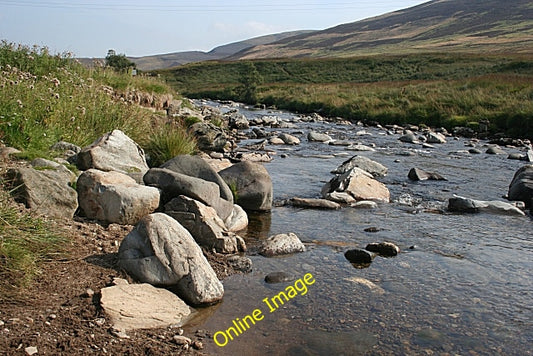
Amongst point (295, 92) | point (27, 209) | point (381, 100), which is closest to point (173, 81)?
point (295, 92)

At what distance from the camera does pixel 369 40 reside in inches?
6609

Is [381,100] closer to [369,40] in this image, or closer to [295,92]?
[295,92]

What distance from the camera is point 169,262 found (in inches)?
221

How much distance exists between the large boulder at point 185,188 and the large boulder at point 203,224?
364 millimetres

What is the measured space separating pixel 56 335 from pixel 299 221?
5.60 metres

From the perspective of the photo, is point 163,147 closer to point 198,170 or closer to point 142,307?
point 198,170

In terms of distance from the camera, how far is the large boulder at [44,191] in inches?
249

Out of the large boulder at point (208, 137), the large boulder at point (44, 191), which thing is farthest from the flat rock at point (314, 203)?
the large boulder at point (208, 137)

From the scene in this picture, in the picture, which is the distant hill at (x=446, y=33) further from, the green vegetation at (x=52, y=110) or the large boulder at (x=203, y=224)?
the large boulder at (x=203, y=224)

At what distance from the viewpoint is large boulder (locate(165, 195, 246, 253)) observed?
7.12 metres

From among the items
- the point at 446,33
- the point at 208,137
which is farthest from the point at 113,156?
the point at 446,33

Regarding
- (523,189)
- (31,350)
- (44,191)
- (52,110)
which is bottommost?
(523,189)

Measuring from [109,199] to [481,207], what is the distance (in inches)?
291

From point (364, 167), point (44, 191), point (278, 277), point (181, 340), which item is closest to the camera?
point (181, 340)
